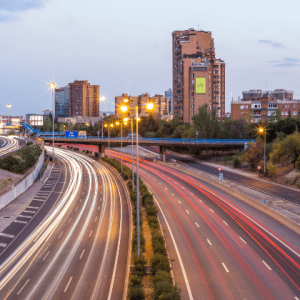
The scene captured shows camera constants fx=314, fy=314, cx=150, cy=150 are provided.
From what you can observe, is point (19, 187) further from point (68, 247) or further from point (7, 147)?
point (7, 147)

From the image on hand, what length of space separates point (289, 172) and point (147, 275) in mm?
43648

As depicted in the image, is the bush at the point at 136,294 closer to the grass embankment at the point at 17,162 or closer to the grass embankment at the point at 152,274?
the grass embankment at the point at 152,274

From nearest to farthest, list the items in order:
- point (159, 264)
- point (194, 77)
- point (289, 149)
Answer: point (159, 264), point (289, 149), point (194, 77)

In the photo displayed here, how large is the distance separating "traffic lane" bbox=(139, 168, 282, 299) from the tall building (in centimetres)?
9689

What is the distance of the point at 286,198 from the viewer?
38250 mm

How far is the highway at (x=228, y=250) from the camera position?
631 inches

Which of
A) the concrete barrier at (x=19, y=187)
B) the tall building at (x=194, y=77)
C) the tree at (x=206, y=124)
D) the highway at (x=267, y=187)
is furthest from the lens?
the tall building at (x=194, y=77)

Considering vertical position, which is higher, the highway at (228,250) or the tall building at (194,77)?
the tall building at (194,77)

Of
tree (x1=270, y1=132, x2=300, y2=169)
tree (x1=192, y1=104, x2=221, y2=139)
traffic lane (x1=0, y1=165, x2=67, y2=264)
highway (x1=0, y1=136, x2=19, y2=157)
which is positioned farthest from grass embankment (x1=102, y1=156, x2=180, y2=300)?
tree (x1=192, y1=104, x2=221, y2=139)

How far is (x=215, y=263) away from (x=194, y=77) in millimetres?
108158

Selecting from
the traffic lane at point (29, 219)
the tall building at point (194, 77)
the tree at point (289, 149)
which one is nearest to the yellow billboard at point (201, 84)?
the tall building at point (194, 77)

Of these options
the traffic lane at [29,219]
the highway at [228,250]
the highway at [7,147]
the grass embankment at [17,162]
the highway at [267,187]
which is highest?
the highway at [7,147]

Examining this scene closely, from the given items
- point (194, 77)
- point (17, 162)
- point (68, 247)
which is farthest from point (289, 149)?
point (194, 77)

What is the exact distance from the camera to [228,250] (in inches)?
833
